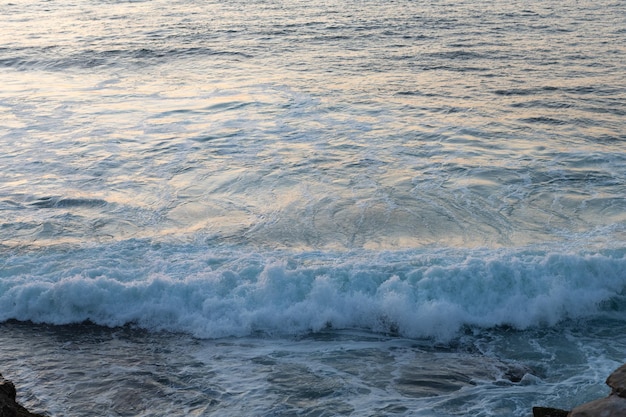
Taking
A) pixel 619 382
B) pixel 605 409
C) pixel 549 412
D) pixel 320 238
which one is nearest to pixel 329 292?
pixel 320 238

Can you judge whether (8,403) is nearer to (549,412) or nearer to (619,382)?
(549,412)

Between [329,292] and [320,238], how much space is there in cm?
162

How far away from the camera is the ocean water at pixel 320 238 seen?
6.34 meters

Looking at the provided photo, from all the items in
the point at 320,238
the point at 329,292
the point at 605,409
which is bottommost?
the point at 329,292

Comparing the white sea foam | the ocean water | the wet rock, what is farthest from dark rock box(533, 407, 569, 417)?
the white sea foam

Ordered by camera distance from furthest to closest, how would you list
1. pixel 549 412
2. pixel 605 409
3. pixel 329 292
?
pixel 329 292
pixel 549 412
pixel 605 409

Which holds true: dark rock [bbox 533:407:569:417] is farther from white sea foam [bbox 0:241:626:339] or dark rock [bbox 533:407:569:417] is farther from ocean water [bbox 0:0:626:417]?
white sea foam [bbox 0:241:626:339]

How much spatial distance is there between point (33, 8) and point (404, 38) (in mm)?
23354

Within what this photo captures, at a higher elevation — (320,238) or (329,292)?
(320,238)

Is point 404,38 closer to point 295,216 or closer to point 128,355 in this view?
point 295,216

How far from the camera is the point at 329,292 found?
308 inches

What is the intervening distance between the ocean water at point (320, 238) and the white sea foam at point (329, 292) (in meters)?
0.03

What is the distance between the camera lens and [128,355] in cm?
688

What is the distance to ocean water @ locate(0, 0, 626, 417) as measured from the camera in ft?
20.8
